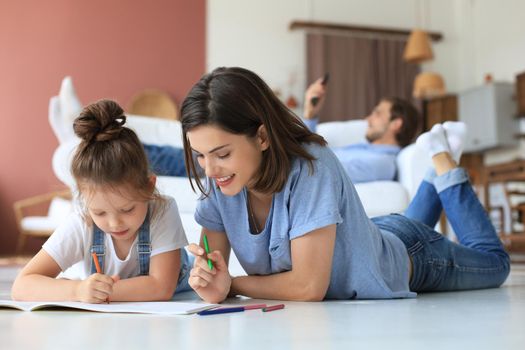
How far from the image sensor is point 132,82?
6.62 metres

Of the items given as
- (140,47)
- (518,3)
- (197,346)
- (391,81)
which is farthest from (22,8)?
(197,346)

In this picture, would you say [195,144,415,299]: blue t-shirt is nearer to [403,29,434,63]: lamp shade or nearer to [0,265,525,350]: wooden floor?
[0,265,525,350]: wooden floor

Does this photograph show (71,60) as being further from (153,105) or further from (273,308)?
(273,308)

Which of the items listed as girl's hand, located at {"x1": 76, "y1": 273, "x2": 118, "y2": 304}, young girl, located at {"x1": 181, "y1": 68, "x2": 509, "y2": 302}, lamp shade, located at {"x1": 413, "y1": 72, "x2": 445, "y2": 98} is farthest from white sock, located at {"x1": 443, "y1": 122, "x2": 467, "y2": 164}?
lamp shade, located at {"x1": 413, "y1": 72, "x2": 445, "y2": 98}

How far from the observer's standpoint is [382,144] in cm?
Result: 329

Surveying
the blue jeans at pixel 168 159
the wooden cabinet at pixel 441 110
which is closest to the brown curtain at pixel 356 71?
the wooden cabinet at pixel 441 110

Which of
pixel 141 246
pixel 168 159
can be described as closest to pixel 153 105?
pixel 168 159

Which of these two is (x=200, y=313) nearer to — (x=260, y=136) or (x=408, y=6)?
(x=260, y=136)

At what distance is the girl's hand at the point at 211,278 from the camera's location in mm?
1318

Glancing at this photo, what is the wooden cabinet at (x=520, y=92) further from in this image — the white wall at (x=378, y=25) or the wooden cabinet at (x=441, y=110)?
the wooden cabinet at (x=441, y=110)

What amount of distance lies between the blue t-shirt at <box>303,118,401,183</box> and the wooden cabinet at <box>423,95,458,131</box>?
440 centimetres

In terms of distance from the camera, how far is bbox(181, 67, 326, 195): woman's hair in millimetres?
1312

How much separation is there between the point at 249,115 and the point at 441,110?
641 centimetres

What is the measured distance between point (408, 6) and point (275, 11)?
160 cm
